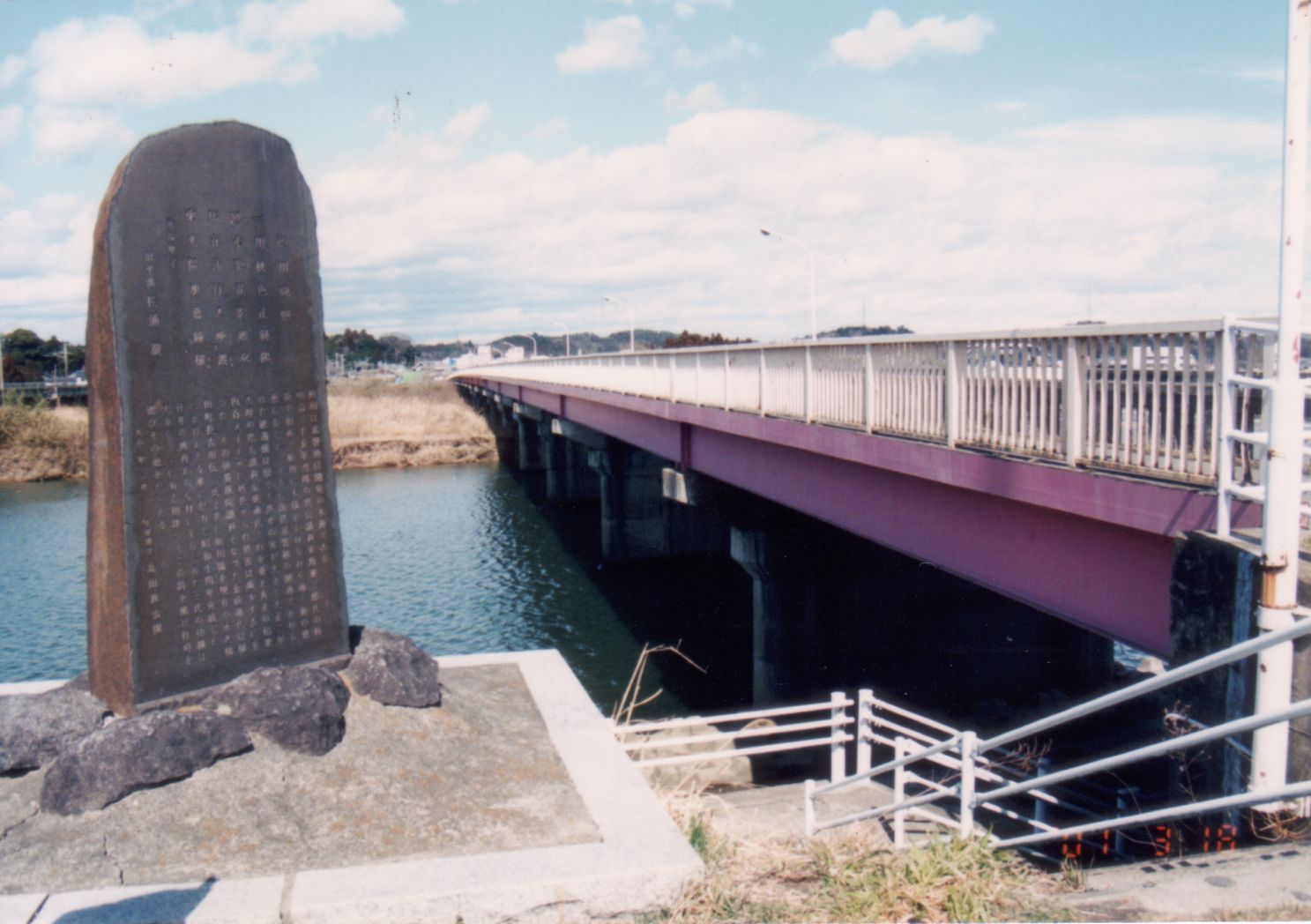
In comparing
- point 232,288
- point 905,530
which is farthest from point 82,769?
point 905,530

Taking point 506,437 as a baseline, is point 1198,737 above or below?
above

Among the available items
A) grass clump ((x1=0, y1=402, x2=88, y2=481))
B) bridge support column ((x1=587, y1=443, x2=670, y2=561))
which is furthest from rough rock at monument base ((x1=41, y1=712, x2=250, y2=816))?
grass clump ((x1=0, y1=402, x2=88, y2=481))

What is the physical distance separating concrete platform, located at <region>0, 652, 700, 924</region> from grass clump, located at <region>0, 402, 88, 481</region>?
58.1 meters

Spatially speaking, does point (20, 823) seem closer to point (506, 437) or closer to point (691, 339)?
point (506, 437)

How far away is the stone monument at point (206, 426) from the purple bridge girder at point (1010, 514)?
5.56 m

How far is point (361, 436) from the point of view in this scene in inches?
2559

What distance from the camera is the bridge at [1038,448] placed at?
685 centimetres

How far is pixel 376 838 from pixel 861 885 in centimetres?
274

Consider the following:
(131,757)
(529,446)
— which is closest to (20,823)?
(131,757)

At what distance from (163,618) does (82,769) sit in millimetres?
1324

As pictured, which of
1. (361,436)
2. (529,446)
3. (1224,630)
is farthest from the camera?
(361,436)

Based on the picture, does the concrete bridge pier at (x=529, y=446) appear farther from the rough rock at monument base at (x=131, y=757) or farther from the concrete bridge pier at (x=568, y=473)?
the rough rock at monument base at (x=131, y=757)

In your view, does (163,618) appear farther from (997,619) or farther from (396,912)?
(997,619)

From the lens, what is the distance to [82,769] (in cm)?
611
